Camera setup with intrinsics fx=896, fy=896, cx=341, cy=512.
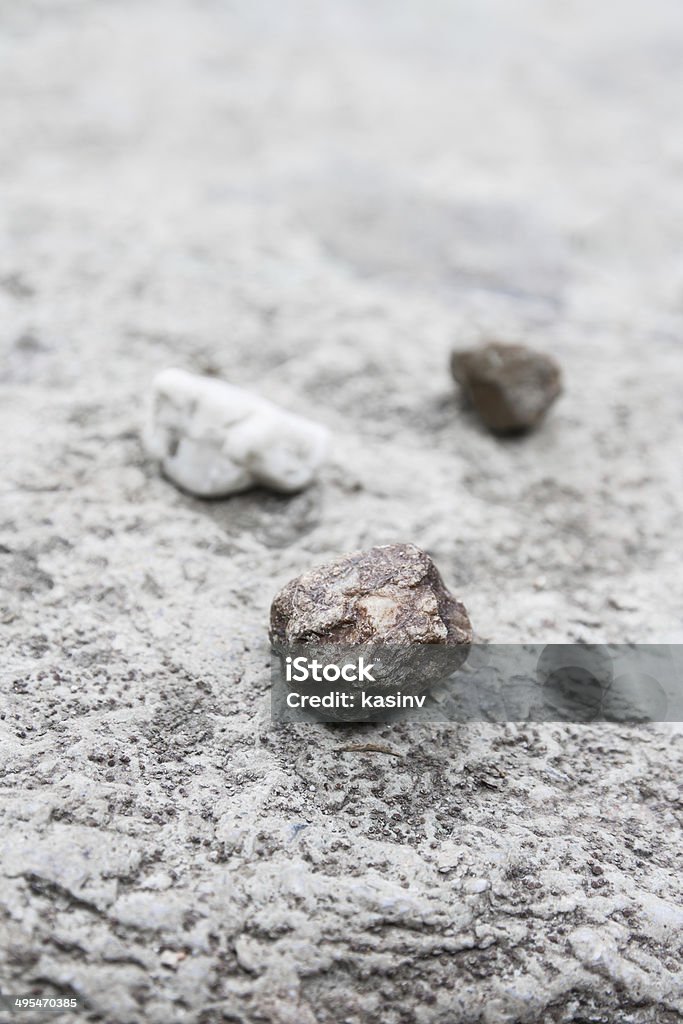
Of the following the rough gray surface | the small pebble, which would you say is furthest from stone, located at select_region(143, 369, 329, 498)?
the small pebble

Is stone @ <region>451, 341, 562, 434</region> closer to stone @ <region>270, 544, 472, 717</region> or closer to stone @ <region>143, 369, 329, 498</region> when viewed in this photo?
stone @ <region>143, 369, 329, 498</region>

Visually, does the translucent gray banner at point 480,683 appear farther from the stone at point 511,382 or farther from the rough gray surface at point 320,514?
the stone at point 511,382

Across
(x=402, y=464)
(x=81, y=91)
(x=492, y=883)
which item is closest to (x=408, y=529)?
(x=402, y=464)

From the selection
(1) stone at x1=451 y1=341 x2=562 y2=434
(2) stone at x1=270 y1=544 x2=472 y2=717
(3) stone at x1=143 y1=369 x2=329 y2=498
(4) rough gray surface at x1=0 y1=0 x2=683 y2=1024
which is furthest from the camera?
(1) stone at x1=451 y1=341 x2=562 y2=434

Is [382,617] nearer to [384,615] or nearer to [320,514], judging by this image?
[384,615]

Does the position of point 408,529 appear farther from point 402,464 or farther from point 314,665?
point 314,665

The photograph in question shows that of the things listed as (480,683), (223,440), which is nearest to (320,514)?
(223,440)
